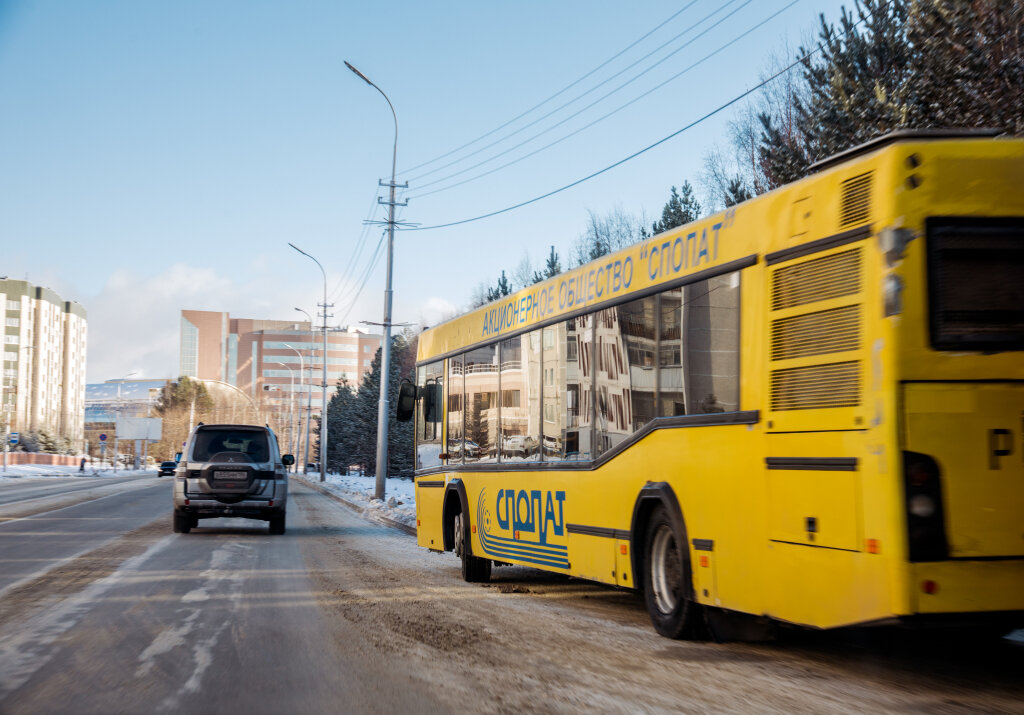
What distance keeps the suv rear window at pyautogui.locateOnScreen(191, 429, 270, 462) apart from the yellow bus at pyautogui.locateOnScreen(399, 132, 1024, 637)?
38.0 feet

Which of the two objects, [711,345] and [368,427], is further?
[368,427]

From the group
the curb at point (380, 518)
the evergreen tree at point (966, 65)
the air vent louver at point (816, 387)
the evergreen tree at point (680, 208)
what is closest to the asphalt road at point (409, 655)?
the air vent louver at point (816, 387)

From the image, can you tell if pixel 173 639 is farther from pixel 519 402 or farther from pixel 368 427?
pixel 368 427

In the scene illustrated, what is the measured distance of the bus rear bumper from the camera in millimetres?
5488

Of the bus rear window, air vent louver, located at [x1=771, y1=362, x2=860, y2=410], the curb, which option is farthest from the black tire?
the bus rear window

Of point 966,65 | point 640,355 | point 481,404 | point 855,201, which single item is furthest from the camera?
point 966,65

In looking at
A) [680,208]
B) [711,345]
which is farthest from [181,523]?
[680,208]

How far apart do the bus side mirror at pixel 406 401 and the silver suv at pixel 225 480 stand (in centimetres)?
527

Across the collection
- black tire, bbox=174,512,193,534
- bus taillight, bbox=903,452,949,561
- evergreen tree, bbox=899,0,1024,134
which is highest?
evergreen tree, bbox=899,0,1024,134

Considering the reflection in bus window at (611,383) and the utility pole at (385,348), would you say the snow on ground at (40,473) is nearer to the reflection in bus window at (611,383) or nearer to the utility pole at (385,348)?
the utility pole at (385,348)

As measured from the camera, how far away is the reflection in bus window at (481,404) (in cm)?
1231

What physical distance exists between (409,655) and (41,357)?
562 ft

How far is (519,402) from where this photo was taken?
11.5 meters

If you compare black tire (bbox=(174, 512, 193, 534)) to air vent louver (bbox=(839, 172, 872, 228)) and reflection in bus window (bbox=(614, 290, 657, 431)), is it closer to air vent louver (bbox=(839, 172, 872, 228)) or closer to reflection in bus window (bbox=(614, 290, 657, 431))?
reflection in bus window (bbox=(614, 290, 657, 431))
